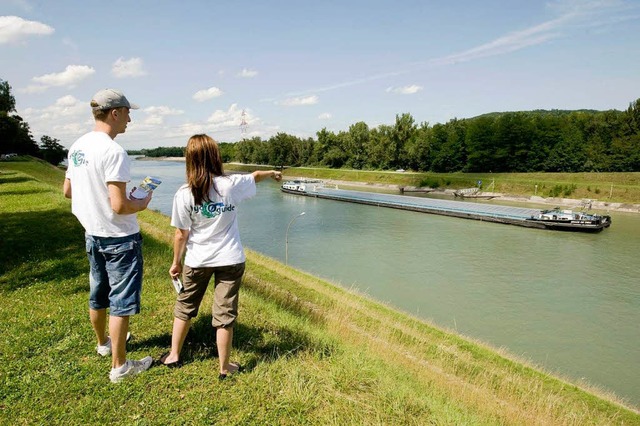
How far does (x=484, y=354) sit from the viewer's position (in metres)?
9.38

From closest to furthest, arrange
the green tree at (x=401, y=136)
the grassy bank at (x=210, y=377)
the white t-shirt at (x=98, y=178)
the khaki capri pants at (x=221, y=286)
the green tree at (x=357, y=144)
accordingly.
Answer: the white t-shirt at (x=98, y=178) → the grassy bank at (x=210, y=377) → the khaki capri pants at (x=221, y=286) → the green tree at (x=401, y=136) → the green tree at (x=357, y=144)

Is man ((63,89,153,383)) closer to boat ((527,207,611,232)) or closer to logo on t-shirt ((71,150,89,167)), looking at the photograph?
logo on t-shirt ((71,150,89,167))

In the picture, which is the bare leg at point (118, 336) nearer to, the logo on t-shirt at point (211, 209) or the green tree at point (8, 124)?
the logo on t-shirt at point (211, 209)

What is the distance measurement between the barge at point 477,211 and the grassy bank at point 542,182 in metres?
12.1

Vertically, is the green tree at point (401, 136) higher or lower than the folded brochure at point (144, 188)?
higher

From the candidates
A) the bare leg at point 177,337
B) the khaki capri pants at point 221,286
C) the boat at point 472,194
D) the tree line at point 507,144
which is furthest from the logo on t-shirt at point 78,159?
the tree line at point 507,144

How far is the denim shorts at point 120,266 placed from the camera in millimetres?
3166

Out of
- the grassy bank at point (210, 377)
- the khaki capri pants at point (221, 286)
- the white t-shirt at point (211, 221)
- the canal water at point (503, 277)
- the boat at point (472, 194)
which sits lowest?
the canal water at point (503, 277)

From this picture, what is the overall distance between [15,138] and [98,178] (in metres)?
49.3

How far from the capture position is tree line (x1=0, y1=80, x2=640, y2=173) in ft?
177

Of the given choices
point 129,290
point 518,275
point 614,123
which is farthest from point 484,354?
point 614,123

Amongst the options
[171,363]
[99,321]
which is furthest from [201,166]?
[171,363]

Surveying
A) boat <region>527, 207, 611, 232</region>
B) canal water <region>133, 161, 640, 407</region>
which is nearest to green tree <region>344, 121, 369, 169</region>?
canal water <region>133, 161, 640, 407</region>

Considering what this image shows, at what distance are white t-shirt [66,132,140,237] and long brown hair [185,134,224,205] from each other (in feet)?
1.61
